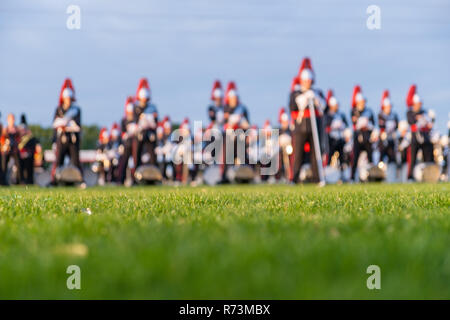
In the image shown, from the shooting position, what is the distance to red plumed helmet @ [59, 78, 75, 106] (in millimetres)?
15695

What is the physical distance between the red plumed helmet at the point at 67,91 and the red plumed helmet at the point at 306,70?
20.9ft

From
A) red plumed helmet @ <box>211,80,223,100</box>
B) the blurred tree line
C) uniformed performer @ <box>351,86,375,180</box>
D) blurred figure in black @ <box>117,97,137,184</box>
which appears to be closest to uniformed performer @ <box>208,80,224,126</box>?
red plumed helmet @ <box>211,80,223,100</box>

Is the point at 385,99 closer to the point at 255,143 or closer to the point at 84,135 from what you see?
the point at 255,143

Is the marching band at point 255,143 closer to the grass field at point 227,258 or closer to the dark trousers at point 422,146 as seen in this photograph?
the dark trousers at point 422,146

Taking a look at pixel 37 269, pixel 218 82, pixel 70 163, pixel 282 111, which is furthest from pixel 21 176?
pixel 37 269

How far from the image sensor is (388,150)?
24.3 m

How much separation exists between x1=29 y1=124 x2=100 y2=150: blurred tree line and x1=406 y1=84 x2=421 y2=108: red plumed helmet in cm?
5826

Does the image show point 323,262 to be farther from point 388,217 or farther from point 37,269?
point 388,217

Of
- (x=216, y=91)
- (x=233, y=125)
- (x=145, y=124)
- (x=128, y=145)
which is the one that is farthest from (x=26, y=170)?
(x=233, y=125)

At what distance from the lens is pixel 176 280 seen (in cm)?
203

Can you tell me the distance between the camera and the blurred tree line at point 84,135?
76000mm

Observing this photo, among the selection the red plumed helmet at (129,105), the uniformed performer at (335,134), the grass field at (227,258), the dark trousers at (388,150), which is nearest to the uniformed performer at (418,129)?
the uniformed performer at (335,134)

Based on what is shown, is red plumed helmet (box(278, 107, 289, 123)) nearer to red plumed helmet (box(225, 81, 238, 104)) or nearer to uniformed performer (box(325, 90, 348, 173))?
uniformed performer (box(325, 90, 348, 173))
